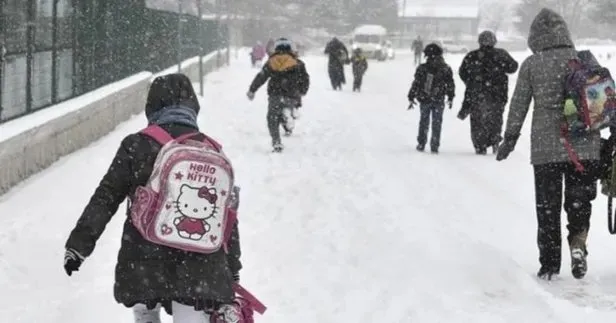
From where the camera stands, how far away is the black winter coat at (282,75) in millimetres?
13164

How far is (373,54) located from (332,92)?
102 feet

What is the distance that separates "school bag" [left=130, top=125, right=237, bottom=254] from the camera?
11.3ft

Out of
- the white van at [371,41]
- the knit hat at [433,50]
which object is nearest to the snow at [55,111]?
the knit hat at [433,50]

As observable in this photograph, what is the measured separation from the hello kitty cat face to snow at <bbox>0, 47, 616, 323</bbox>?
230cm

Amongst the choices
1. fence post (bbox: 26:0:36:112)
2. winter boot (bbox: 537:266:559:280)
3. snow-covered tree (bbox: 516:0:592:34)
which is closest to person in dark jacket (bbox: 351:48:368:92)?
fence post (bbox: 26:0:36:112)

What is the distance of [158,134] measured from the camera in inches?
141

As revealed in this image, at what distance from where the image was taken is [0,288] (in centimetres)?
596

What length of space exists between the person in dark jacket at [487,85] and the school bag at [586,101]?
6609 mm

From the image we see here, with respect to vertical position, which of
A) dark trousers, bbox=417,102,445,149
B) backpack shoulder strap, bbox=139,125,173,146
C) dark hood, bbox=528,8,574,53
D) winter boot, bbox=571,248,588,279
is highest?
dark hood, bbox=528,8,574,53

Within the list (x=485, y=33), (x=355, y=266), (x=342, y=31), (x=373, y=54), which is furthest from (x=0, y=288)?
(x=342, y=31)

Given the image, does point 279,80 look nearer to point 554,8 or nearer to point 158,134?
point 158,134

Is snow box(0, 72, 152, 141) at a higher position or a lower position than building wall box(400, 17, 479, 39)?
lower

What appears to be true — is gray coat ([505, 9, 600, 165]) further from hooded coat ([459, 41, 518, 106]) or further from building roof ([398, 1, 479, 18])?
building roof ([398, 1, 479, 18])

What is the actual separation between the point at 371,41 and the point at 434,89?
5015cm
